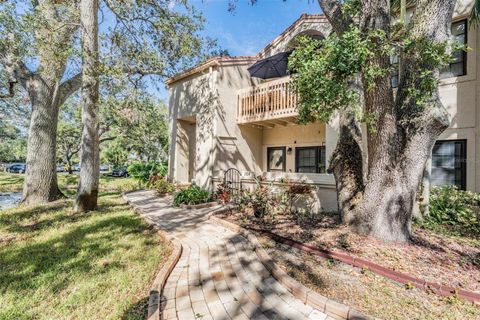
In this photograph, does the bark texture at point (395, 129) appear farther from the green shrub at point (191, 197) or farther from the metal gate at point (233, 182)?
the green shrub at point (191, 197)

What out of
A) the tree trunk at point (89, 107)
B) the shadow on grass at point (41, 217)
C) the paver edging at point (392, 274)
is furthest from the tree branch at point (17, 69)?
the paver edging at point (392, 274)

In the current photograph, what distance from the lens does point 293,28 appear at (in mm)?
9742

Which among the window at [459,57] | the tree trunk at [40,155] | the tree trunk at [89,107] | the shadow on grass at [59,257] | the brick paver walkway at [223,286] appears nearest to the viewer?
the brick paver walkway at [223,286]

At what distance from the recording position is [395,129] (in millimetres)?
4305

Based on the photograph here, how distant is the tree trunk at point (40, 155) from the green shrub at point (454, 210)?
11.9 m

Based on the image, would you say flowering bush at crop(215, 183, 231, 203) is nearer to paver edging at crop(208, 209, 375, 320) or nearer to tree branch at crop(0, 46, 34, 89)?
paver edging at crop(208, 209, 375, 320)

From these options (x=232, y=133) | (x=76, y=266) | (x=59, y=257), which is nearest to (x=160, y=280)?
(x=76, y=266)

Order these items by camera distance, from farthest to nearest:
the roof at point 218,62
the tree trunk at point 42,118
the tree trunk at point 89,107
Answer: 1. the roof at point 218,62
2. the tree trunk at point 42,118
3. the tree trunk at point 89,107

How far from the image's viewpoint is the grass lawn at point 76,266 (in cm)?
295

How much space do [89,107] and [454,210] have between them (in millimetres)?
10585

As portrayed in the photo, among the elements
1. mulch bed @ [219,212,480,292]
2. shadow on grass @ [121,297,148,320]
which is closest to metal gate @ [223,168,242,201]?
mulch bed @ [219,212,480,292]

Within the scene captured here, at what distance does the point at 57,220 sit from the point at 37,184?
2931 mm

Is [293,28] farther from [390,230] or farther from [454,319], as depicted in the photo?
[454,319]

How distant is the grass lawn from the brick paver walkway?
1.41 ft
